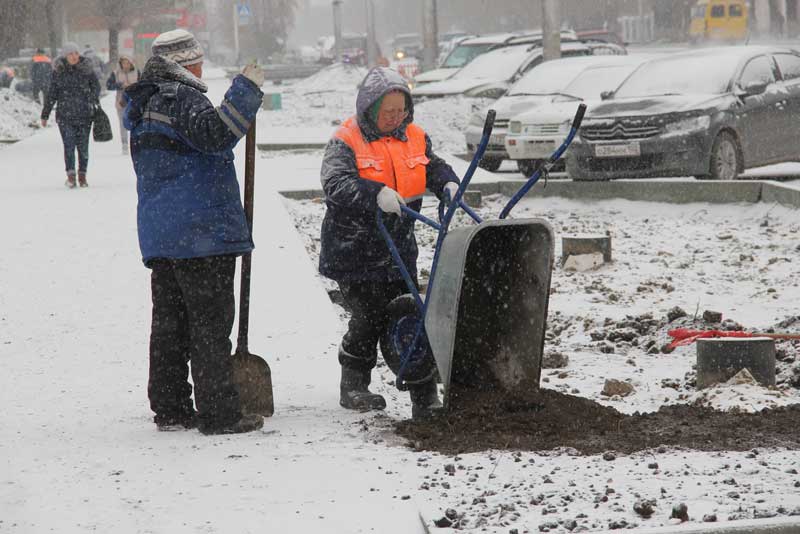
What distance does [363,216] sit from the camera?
224 inches

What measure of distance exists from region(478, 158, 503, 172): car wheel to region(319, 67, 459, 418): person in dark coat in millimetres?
12035

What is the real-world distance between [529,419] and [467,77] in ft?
63.3

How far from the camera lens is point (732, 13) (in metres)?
56.6

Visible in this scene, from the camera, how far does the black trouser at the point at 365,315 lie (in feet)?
19.0

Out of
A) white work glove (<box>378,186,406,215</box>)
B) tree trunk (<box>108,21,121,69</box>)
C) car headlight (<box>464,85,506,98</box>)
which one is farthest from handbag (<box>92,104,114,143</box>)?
tree trunk (<box>108,21,121,69</box>)

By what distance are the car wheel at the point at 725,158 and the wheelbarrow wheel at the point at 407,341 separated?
30.1 feet

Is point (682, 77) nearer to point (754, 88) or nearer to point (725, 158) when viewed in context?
point (754, 88)

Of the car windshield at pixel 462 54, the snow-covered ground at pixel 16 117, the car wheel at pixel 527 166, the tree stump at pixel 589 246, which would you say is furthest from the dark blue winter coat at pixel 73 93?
the car windshield at pixel 462 54

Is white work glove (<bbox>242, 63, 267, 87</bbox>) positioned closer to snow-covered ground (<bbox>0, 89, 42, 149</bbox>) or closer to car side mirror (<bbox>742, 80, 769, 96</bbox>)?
car side mirror (<bbox>742, 80, 769, 96</bbox>)

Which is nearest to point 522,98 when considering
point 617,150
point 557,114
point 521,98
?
point 521,98

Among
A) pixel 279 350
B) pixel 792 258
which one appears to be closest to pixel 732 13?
pixel 792 258

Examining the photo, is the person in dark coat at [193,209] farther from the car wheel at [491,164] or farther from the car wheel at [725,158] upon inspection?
the car wheel at [491,164]

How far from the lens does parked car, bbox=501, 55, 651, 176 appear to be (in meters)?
16.3

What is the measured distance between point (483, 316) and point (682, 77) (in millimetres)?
10563
